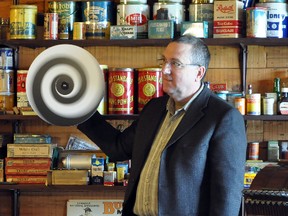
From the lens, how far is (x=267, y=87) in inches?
143

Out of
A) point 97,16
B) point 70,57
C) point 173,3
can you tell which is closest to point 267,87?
point 173,3

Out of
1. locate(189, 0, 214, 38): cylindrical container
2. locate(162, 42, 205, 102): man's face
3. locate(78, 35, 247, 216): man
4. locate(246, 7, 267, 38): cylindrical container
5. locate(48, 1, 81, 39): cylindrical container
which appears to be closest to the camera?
locate(78, 35, 247, 216): man

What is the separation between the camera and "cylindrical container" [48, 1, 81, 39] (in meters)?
3.57

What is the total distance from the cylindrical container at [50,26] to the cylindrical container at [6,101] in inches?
15.1

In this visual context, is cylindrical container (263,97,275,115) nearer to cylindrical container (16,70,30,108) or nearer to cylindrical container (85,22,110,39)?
cylindrical container (85,22,110,39)

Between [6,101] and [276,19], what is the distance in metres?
1.52

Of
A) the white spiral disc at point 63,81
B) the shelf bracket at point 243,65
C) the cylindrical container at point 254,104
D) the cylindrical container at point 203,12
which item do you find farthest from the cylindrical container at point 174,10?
the white spiral disc at point 63,81

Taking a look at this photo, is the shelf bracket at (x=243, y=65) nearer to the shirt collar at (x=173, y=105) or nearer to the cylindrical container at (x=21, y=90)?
the shirt collar at (x=173, y=105)

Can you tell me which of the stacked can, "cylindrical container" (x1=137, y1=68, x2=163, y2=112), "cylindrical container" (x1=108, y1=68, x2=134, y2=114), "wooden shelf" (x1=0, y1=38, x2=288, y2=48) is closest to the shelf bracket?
"wooden shelf" (x1=0, y1=38, x2=288, y2=48)

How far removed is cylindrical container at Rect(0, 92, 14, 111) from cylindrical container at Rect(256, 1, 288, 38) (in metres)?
1.44

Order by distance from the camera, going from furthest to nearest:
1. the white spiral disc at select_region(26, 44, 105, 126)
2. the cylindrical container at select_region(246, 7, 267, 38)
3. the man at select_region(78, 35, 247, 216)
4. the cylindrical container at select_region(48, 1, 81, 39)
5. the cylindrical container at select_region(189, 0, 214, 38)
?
the cylindrical container at select_region(48, 1, 81, 39) → the cylindrical container at select_region(189, 0, 214, 38) → the cylindrical container at select_region(246, 7, 267, 38) → the white spiral disc at select_region(26, 44, 105, 126) → the man at select_region(78, 35, 247, 216)

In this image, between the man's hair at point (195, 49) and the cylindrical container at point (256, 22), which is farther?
the cylindrical container at point (256, 22)

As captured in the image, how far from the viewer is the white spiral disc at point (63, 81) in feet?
9.17

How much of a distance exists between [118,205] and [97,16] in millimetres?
1061
